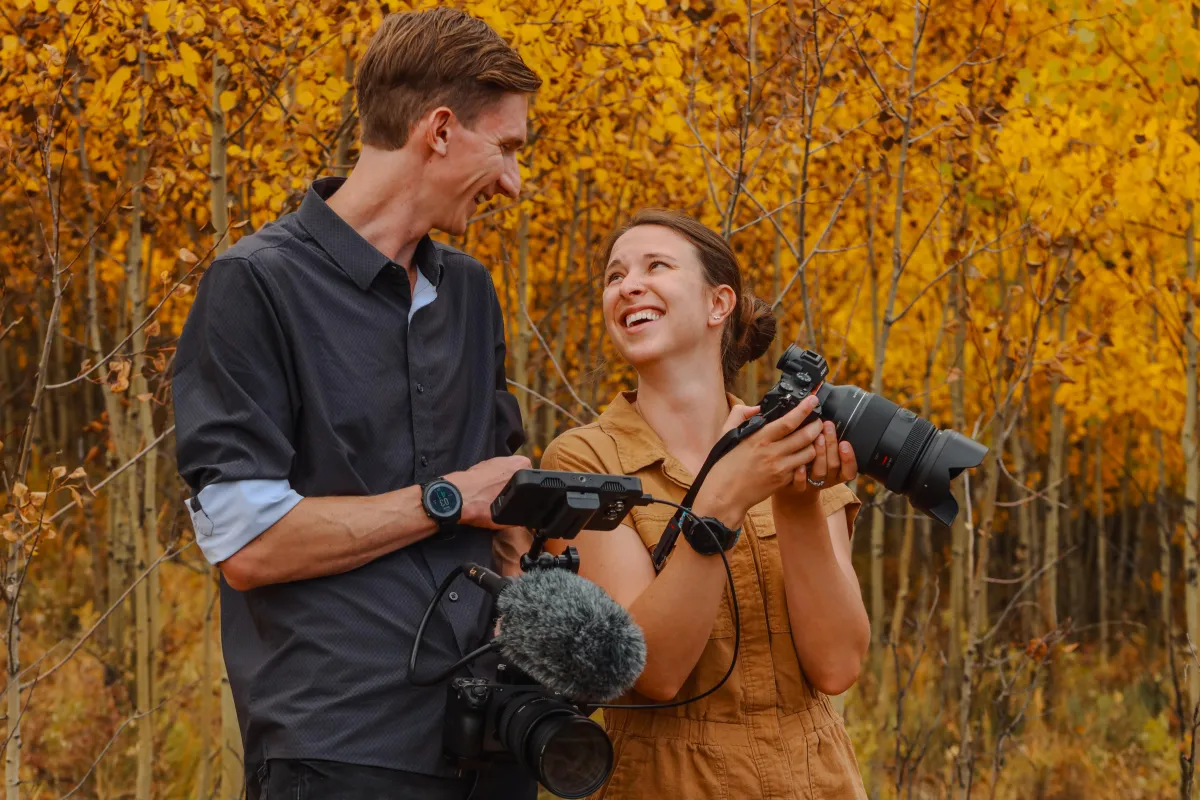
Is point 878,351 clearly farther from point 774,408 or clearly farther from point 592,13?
point 774,408

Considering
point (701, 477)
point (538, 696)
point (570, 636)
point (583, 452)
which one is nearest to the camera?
point (570, 636)

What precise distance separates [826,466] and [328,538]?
0.92 m

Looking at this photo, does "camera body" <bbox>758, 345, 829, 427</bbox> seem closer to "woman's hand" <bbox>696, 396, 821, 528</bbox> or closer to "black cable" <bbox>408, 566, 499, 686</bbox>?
"woman's hand" <bbox>696, 396, 821, 528</bbox>

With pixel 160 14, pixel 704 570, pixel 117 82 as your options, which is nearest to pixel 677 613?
pixel 704 570

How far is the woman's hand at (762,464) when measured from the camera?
7.59ft

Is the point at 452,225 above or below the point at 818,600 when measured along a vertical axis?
above

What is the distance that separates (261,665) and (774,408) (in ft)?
3.27

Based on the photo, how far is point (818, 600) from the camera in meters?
2.44

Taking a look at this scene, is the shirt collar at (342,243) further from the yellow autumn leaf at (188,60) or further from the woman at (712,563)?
the yellow autumn leaf at (188,60)

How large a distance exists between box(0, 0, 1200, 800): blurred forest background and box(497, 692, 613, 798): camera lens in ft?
5.17

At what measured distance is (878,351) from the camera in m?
4.36

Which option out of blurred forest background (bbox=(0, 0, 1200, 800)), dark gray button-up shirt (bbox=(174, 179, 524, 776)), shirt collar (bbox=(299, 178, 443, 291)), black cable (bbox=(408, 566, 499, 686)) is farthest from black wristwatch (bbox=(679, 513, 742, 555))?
blurred forest background (bbox=(0, 0, 1200, 800))

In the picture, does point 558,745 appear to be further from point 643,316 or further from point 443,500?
point 643,316

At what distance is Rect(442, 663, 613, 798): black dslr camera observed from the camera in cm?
182
